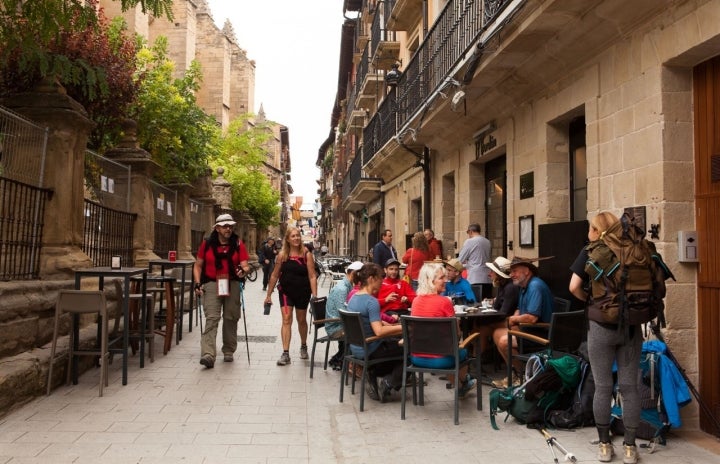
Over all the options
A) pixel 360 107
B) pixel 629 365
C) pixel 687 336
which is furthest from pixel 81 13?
pixel 360 107

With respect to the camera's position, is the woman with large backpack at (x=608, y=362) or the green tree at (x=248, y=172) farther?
the green tree at (x=248, y=172)

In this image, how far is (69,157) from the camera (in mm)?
7184

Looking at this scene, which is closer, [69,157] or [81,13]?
[81,13]

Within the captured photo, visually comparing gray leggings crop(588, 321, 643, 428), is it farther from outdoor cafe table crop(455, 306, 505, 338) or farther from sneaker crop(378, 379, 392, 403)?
sneaker crop(378, 379, 392, 403)

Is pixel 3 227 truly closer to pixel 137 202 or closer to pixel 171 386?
pixel 171 386

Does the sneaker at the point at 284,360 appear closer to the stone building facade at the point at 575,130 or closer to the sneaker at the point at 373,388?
the sneaker at the point at 373,388

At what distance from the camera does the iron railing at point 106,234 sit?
8.68m

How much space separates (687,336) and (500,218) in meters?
5.80

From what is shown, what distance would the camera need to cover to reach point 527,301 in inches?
247

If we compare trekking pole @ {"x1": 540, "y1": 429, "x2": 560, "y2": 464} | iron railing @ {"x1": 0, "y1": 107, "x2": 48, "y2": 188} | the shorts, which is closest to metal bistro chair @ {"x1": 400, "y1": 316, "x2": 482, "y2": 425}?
trekking pole @ {"x1": 540, "y1": 429, "x2": 560, "y2": 464}

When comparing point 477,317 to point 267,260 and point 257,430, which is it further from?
point 267,260

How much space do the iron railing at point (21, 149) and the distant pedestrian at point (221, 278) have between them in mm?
2054

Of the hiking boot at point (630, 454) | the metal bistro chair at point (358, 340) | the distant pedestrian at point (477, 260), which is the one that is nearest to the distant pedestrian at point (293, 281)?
the metal bistro chair at point (358, 340)

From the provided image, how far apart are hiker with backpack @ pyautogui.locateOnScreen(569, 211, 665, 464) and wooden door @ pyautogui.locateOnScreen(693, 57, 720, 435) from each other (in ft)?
3.51
